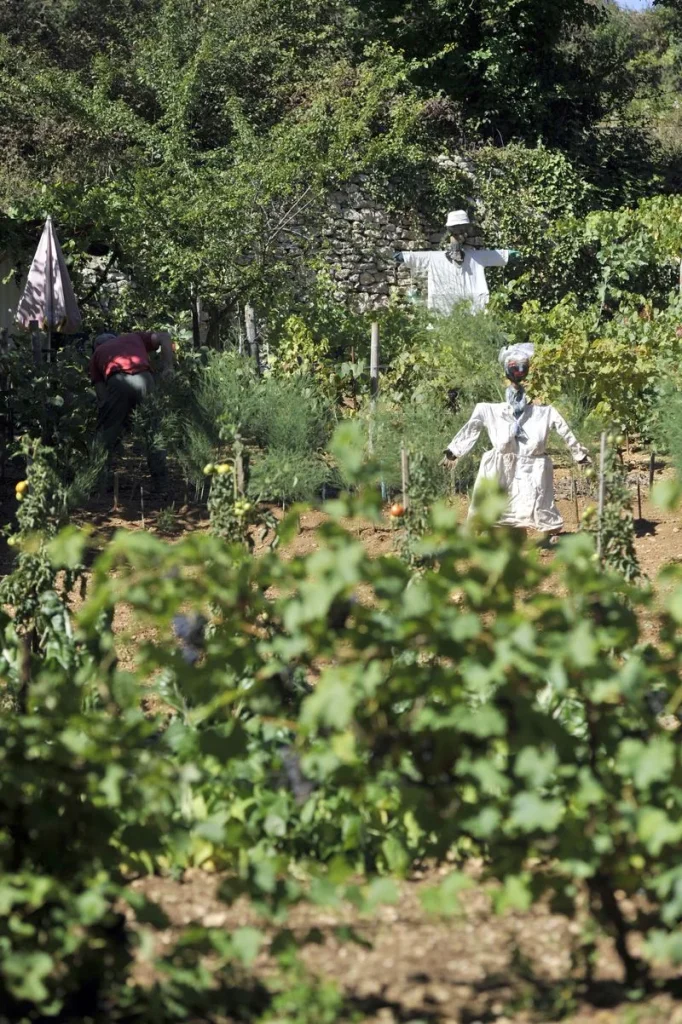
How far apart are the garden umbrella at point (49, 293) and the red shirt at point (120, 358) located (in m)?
0.39

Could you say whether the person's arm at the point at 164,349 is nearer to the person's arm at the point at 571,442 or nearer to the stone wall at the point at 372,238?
the person's arm at the point at 571,442

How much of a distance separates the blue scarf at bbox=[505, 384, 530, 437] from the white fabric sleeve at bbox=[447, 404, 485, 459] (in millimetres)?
192

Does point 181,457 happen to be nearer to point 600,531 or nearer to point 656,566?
point 656,566

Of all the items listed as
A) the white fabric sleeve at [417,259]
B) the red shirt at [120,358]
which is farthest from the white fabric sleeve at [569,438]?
the white fabric sleeve at [417,259]

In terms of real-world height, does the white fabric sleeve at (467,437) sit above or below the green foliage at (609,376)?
below

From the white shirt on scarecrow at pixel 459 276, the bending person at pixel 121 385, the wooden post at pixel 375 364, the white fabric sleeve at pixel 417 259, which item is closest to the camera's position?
the bending person at pixel 121 385

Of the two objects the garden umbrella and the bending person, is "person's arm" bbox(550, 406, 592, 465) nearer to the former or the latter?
the bending person

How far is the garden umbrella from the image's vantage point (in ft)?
33.0

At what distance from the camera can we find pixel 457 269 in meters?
14.7

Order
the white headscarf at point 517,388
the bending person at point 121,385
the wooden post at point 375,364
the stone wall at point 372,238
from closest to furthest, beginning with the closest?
the white headscarf at point 517,388 → the bending person at point 121,385 → the wooden post at point 375,364 → the stone wall at point 372,238

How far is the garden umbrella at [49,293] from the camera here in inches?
396

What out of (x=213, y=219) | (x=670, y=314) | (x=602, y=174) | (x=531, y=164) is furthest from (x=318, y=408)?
(x=602, y=174)

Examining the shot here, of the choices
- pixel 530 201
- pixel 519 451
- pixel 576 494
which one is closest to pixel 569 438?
pixel 519 451

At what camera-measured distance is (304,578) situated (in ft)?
8.88
